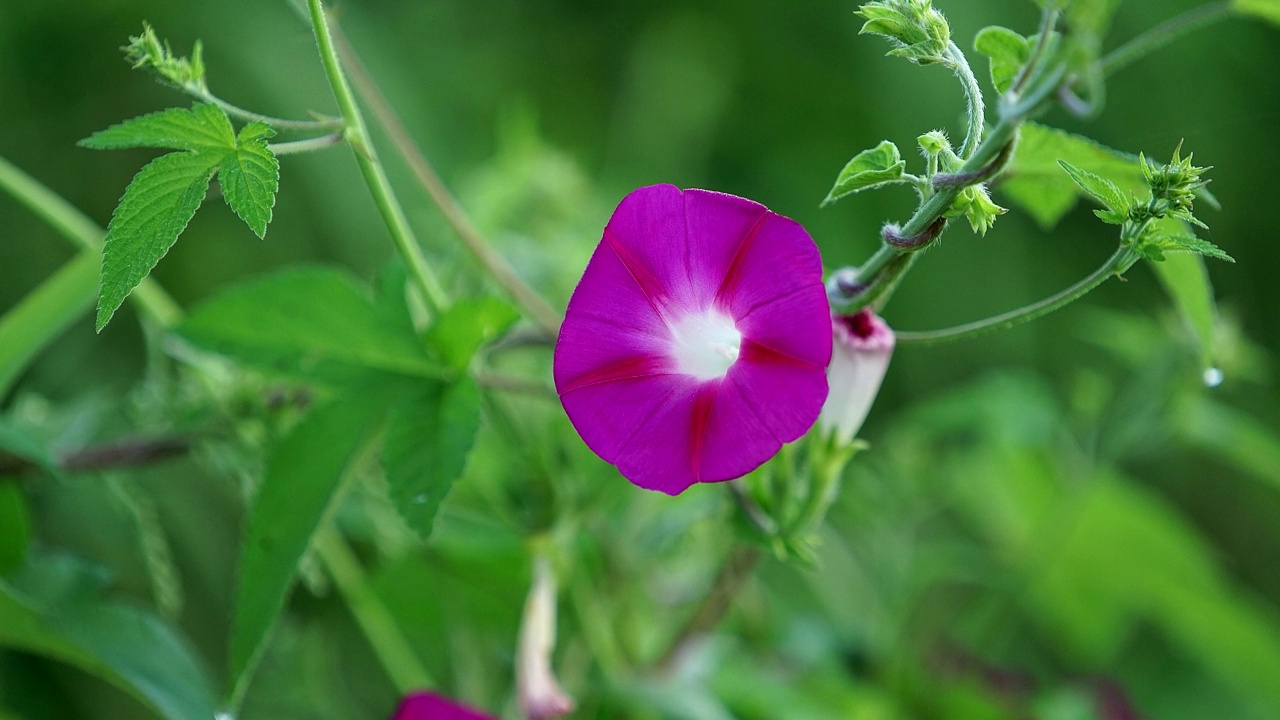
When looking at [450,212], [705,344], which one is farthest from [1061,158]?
[450,212]

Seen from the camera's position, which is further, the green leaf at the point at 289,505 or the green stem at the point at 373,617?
the green stem at the point at 373,617

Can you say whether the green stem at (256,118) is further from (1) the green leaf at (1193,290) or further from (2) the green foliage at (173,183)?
(1) the green leaf at (1193,290)

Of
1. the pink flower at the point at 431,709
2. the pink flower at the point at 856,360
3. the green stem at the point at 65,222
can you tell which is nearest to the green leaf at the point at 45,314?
the green stem at the point at 65,222

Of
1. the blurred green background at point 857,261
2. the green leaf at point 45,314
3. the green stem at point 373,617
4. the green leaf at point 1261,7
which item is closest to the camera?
the green leaf at point 1261,7

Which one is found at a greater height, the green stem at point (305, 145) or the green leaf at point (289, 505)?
the green stem at point (305, 145)

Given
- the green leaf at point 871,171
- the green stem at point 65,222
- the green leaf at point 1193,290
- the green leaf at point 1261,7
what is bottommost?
the green leaf at point 871,171

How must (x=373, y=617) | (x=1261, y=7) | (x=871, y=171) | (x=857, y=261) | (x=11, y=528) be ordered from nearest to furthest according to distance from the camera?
(x=871, y=171)
(x=1261, y=7)
(x=11, y=528)
(x=373, y=617)
(x=857, y=261)

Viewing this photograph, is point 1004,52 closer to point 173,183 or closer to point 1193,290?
point 1193,290

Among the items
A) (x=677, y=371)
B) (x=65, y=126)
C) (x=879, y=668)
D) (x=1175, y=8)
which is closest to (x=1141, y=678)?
(x=879, y=668)
